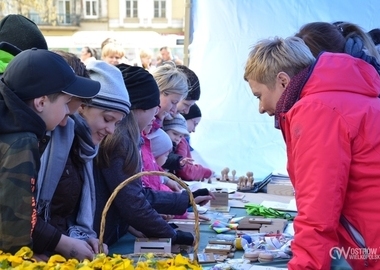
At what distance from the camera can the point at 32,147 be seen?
5.32 ft

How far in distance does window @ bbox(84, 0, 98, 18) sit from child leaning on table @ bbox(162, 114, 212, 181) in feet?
89.5

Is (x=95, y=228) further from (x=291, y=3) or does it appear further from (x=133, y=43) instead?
(x=133, y=43)

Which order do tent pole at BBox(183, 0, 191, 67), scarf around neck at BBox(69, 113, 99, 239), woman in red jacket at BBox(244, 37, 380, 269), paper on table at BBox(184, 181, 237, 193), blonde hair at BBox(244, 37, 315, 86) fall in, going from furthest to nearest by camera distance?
tent pole at BBox(183, 0, 191, 67) < paper on table at BBox(184, 181, 237, 193) < scarf around neck at BBox(69, 113, 99, 239) < blonde hair at BBox(244, 37, 315, 86) < woman in red jacket at BBox(244, 37, 380, 269)

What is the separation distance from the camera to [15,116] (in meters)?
1.64

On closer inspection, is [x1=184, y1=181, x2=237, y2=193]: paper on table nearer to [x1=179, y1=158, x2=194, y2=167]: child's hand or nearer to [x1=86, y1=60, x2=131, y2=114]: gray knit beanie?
[x1=179, y1=158, x2=194, y2=167]: child's hand

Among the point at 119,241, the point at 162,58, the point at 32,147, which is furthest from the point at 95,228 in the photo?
the point at 162,58

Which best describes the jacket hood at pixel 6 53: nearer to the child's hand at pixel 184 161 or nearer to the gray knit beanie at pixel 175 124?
the gray knit beanie at pixel 175 124

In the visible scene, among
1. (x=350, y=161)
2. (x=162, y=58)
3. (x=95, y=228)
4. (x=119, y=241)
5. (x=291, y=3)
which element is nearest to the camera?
(x=350, y=161)

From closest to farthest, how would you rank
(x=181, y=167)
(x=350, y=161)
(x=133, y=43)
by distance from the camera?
(x=350, y=161)
(x=181, y=167)
(x=133, y=43)

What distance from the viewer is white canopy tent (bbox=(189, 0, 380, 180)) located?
4.96 metres

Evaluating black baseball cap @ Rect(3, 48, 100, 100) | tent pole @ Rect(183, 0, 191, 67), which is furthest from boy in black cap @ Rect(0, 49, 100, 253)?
tent pole @ Rect(183, 0, 191, 67)

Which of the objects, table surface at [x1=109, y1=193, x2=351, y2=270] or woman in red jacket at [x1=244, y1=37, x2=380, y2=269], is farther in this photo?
table surface at [x1=109, y1=193, x2=351, y2=270]

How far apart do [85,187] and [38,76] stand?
0.58m

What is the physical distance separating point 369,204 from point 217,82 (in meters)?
3.67
